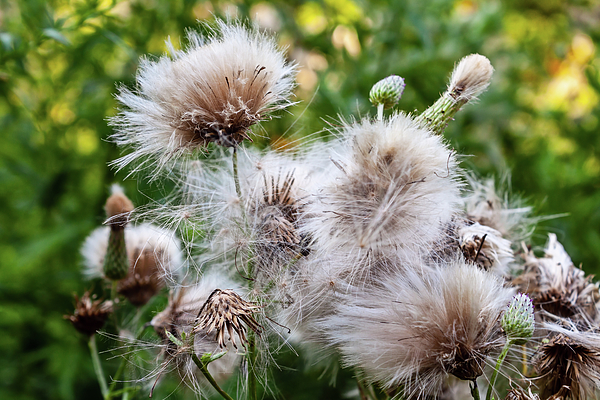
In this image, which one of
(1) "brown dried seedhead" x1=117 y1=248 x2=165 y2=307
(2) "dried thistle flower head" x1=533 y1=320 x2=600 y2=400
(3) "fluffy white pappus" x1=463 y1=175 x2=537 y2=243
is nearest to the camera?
(2) "dried thistle flower head" x1=533 y1=320 x2=600 y2=400

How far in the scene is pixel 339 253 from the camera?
2.91 feet

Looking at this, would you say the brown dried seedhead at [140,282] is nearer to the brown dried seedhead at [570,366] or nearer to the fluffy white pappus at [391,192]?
the fluffy white pappus at [391,192]

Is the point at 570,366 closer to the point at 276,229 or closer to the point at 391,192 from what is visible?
the point at 391,192

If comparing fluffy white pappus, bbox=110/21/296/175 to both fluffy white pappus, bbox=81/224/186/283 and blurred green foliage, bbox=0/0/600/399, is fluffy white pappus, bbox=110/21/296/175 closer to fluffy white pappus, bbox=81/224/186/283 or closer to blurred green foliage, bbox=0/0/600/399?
fluffy white pappus, bbox=81/224/186/283

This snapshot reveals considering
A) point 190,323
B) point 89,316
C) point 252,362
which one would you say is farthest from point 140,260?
point 252,362

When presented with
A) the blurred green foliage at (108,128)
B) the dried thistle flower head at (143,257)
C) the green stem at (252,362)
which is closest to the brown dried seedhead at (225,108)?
the dried thistle flower head at (143,257)

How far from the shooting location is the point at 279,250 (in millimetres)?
945

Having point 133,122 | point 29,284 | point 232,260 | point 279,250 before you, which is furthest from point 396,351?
point 29,284

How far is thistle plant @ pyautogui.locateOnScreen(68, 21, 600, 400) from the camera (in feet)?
2.80

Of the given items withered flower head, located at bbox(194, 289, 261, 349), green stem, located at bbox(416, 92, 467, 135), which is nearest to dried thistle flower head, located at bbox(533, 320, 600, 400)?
green stem, located at bbox(416, 92, 467, 135)

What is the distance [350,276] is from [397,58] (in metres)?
1.77

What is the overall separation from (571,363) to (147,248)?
924 millimetres

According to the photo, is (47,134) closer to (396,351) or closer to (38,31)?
(38,31)

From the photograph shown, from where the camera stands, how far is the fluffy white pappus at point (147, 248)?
106 centimetres
